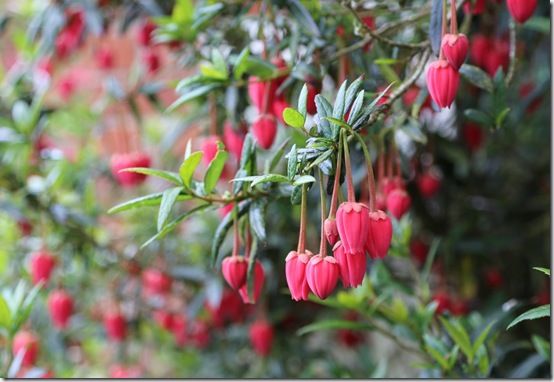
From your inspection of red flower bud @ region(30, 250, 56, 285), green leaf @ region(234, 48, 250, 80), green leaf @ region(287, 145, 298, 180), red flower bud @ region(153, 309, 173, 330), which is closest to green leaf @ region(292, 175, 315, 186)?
green leaf @ region(287, 145, 298, 180)

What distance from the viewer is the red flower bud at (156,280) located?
53.4 inches

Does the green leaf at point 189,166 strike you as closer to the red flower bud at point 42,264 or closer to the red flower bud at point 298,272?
the red flower bud at point 298,272

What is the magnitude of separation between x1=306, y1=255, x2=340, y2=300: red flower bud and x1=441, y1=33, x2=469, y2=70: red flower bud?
0.67 feet

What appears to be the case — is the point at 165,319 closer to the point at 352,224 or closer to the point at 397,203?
the point at 397,203

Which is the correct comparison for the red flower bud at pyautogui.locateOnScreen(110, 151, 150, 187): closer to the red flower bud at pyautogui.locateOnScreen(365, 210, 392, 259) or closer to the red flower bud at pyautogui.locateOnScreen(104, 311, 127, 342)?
the red flower bud at pyautogui.locateOnScreen(104, 311, 127, 342)

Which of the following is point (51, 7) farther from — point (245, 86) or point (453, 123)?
point (453, 123)

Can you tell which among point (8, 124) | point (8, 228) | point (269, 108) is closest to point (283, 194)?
point (269, 108)

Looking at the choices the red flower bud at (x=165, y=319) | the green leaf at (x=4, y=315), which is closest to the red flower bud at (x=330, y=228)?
the green leaf at (x=4, y=315)

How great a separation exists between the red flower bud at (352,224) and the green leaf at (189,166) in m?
0.17

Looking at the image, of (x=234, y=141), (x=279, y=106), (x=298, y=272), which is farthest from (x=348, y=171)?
(x=234, y=141)

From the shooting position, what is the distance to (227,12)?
1020 millimetres

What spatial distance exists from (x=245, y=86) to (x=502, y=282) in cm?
76

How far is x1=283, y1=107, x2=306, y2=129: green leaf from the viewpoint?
574mm

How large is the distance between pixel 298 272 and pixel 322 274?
3cm
